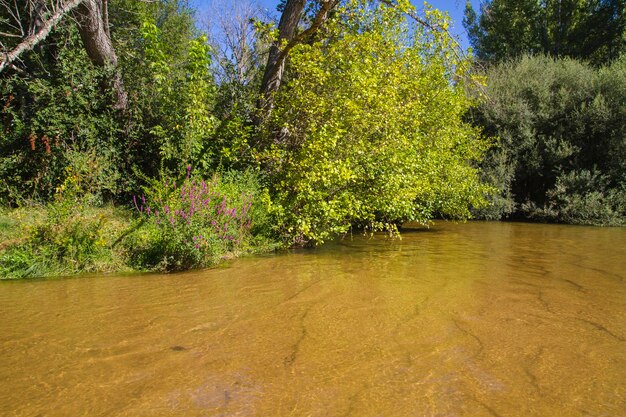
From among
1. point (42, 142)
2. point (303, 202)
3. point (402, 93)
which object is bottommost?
point (303, 202)

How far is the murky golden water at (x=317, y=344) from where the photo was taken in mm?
2893

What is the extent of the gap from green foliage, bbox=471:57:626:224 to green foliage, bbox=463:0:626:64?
750 centimetres

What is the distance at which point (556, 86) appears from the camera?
18.7 meters

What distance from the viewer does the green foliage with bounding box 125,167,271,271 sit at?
683cm

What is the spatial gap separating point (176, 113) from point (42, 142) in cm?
272

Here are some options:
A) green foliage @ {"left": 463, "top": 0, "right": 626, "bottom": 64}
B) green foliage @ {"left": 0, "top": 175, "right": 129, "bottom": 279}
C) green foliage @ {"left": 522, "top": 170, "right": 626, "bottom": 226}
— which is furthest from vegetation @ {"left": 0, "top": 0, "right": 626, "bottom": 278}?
green foliage @ {"left": 463, "top": 0, "right": 626, "bottom": 64}

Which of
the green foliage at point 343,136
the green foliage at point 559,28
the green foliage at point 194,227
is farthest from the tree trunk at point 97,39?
the green foliage at point 559,28

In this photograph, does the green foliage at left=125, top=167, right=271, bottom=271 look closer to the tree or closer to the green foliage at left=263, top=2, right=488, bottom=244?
the green foliage at left=263, top=2, right=488, bottom=244

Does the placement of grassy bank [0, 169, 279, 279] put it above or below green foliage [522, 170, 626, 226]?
below

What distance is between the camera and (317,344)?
3828mm

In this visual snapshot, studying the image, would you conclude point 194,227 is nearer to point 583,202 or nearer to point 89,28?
point 89,28

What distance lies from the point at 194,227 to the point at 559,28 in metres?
28.8

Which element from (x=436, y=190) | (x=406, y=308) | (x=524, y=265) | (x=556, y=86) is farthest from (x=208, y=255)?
(x=556, y=86)

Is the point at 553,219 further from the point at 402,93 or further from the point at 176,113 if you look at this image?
the point at 176,113
